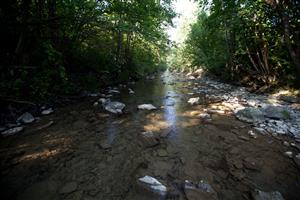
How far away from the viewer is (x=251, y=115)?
4.72 meters

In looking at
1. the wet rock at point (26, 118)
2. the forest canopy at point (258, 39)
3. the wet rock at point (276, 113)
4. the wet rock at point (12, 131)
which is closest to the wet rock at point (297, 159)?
the wet rock at point (276, 113)

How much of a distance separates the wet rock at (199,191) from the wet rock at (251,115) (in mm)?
2897

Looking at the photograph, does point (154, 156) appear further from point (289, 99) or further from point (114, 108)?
point (289, 99)

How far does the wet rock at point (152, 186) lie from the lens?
2212 millimetres

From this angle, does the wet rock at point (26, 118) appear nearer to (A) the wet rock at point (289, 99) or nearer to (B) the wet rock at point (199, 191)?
(B) the wet rock at point (199, 191)

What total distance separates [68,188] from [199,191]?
5.37ft

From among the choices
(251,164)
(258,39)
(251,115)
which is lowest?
(251,164)

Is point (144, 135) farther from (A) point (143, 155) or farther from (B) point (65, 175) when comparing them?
(B) point (65, 175)

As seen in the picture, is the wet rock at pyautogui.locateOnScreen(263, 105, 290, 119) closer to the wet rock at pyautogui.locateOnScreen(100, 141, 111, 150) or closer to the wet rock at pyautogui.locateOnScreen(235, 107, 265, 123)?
the wet rock at pyautogui.locateOnScreen(235, 107, 265, 123)

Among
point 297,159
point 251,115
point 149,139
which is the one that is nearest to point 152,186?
point 149,139

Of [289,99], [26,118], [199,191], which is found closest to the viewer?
[199,191]

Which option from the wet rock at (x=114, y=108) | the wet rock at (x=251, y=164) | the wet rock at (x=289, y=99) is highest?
the wet rock at (x=289, y=99)

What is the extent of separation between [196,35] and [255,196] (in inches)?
682

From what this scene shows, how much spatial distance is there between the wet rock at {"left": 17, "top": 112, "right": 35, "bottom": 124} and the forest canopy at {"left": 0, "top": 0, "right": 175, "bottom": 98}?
0.56m
